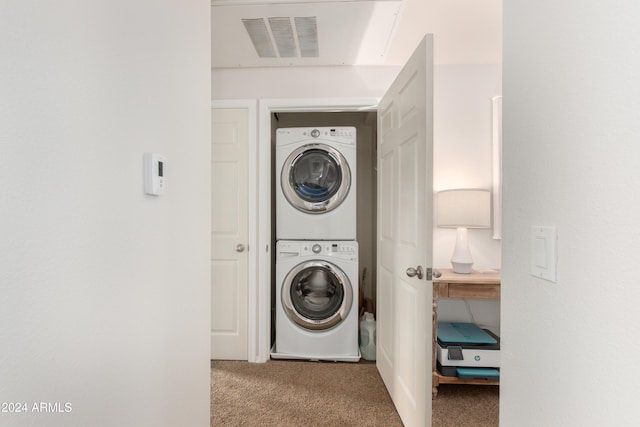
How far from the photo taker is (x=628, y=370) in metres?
0.47

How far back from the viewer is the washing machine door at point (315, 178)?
2598 millimetres

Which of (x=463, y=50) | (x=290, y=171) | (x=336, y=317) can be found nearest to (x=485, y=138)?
(x=463, y=50)

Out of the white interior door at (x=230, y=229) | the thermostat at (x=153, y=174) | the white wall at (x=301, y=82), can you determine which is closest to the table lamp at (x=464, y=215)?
the white wall at (x=301, y=82)

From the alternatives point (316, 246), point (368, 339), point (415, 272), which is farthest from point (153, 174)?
point (368, 339)

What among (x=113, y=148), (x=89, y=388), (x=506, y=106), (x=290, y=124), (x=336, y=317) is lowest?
(x=336, y=317)

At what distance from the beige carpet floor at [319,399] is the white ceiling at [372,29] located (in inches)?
91.9

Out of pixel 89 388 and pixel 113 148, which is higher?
pixel 113 148

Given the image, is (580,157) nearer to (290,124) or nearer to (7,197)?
(7,197)

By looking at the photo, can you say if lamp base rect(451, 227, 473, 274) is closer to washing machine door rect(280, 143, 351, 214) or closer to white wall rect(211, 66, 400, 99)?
washing machine door rect(280, 143, 351, 214)

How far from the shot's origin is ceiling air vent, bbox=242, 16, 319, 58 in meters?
1.95

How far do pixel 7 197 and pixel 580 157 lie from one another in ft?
3.11

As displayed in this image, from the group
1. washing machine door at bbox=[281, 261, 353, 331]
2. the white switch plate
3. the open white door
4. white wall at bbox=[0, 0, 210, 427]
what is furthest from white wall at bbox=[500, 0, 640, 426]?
washing machine door at bbox=[281, 261, 353, 331]

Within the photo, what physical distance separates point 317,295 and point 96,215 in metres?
2.11

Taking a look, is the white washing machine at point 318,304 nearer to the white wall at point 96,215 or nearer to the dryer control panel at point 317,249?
the dryer control panel at point 317,249
